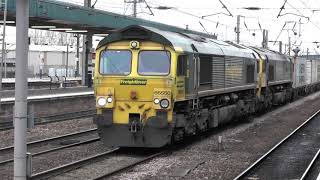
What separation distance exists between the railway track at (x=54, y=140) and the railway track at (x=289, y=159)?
5.60 m

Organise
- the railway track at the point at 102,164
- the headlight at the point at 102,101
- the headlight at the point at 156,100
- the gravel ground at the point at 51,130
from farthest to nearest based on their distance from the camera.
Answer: the gravel ground at the point at 51,130, the headlight at the point at 102,101, the headlight at the point at 156,100, the railway track at the point at 102,164

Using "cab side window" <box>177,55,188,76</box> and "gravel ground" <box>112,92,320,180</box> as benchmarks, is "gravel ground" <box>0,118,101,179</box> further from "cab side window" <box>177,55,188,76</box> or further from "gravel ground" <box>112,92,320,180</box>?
"cab side window" <box>177,55,188,76</box>

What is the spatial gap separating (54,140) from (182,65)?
17.5ft

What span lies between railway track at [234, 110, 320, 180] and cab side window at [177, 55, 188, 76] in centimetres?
306

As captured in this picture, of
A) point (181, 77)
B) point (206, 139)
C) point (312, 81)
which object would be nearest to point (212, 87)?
point (206, 139)

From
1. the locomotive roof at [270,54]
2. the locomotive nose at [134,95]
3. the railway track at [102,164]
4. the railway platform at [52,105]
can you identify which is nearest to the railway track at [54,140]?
the railway track at [102,164]

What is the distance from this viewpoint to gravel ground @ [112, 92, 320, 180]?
1203 cm

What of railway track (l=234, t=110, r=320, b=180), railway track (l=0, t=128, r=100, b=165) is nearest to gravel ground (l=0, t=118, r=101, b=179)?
railway track (l=0, t=128, r=100, b=165)

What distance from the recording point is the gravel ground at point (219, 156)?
474 inches

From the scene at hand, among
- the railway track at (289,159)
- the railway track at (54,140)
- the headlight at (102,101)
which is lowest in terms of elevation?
the railway track at (289,159)

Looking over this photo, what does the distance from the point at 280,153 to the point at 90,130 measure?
7.67 m

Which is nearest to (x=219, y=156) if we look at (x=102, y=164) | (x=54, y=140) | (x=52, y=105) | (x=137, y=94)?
(x=137, y=94)

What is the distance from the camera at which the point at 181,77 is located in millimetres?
14672

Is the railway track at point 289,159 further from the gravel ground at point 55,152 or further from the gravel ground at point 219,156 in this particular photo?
the gravel ground at point 55,152
